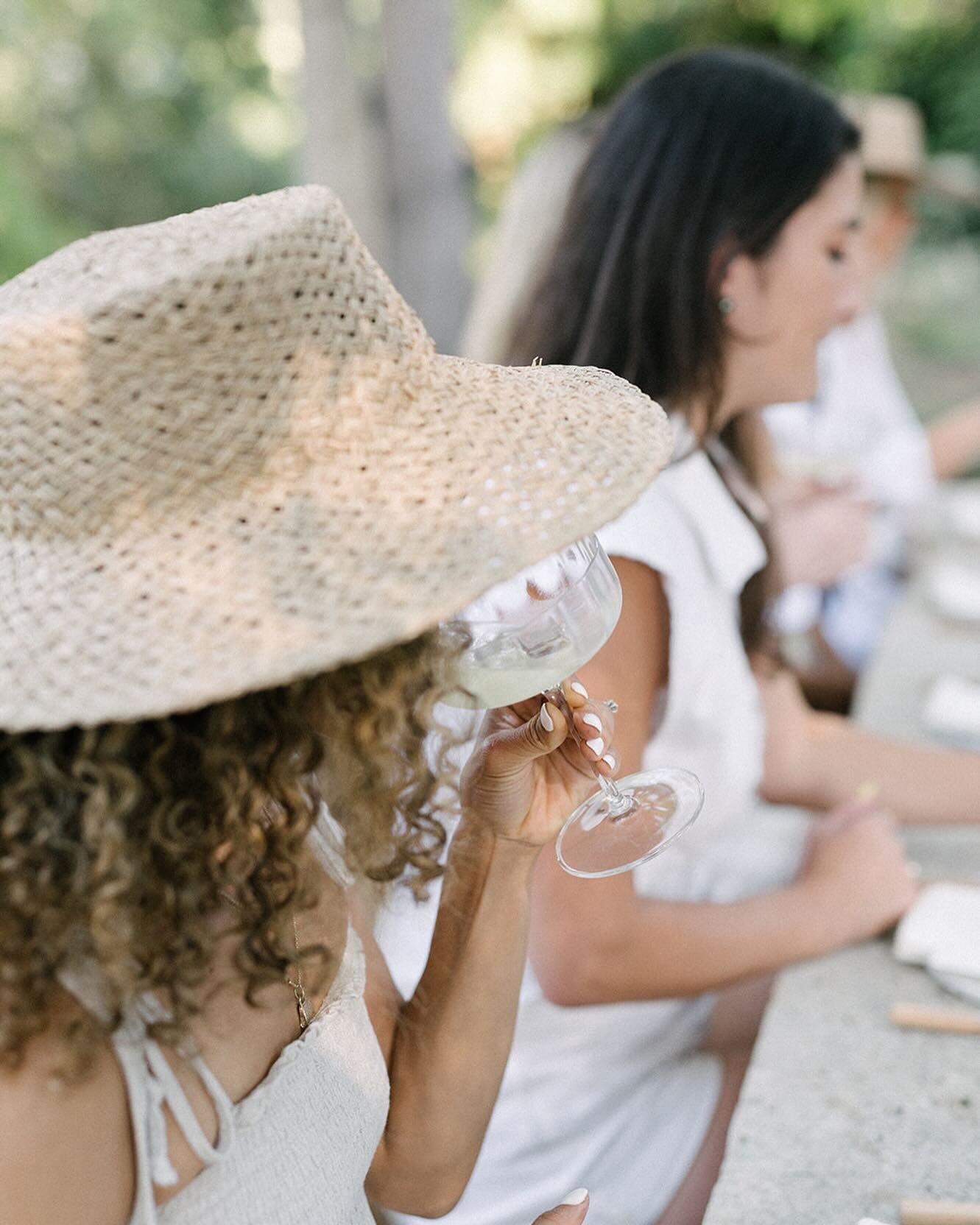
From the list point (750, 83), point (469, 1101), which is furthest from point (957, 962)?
point (750, 83)

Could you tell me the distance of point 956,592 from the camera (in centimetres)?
286

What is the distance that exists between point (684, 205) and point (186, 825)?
126 centimetres

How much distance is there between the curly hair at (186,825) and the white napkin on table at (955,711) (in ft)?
4.72

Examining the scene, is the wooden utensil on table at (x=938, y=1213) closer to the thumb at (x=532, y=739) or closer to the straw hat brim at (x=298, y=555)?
the thumb at (x=532, y=739)

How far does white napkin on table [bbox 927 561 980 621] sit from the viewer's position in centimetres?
278

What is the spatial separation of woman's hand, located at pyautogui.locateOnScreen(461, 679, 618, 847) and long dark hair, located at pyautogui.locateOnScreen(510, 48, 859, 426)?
71 cm

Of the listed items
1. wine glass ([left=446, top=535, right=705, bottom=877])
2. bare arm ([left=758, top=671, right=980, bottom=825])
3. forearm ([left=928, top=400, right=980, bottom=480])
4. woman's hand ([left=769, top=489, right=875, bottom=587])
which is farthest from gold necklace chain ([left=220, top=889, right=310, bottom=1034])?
forearm ([left=928, top=400, right=980, bottom=480])

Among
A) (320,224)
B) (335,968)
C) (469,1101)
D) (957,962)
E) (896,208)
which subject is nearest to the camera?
(320,224)

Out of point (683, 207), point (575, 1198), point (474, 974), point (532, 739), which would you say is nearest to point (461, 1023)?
point (474, 974)

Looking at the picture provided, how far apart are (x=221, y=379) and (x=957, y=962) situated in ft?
3.79

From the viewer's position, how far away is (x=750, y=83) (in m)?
1.87

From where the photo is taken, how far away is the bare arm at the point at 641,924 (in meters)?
1.57

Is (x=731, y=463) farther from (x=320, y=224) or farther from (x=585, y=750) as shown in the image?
(x=320, y=224)

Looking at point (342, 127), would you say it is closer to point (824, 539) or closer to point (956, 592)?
point (824, 539)
